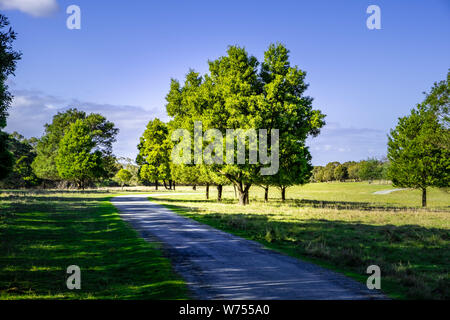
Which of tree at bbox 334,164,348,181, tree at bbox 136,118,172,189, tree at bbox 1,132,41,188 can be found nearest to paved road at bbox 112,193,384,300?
tree at bbox 136,118,172,189

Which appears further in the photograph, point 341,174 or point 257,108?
point 341,174

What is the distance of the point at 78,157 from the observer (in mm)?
57844

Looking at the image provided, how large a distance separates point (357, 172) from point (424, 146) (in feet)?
351

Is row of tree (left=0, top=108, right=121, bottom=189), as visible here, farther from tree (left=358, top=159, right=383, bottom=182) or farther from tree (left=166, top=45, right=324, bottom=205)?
tree (left=358, top=159, right=383, bottom=182)

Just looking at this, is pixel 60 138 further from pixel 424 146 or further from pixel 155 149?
pixel 424 146

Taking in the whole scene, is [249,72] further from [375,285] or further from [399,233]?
[375,285]

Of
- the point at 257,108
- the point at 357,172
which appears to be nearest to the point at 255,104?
the point at 257,108

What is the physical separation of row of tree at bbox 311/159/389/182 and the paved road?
105959 millimetres

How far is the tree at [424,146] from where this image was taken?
34625mm

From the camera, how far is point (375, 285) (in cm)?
812

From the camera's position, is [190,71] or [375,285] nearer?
[375,285]

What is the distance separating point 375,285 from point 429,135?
34436 mm

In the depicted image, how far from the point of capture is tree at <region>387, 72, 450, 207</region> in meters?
34.6
